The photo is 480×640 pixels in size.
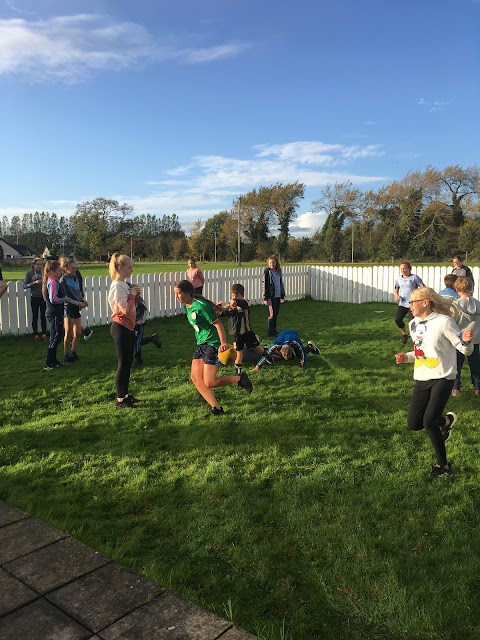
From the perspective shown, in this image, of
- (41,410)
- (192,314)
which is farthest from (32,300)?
(192,314)

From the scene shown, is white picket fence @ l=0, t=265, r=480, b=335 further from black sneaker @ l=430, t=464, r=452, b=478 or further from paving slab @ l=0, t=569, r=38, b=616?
black sneaker @ l=430, t=464, r=452, b=478

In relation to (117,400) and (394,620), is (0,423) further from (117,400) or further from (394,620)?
(394,620)

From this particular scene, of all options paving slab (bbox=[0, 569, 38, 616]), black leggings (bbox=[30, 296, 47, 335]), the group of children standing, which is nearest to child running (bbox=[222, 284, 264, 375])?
the group of children standing

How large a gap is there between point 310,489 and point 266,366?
14.0 feet

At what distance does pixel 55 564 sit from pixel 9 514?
33.1 inches

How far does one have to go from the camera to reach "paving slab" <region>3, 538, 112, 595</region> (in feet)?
8.75

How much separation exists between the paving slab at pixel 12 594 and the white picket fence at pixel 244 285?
9.50 meters

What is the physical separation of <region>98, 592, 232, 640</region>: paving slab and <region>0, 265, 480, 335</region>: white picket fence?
10097 mm

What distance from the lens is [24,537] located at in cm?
313

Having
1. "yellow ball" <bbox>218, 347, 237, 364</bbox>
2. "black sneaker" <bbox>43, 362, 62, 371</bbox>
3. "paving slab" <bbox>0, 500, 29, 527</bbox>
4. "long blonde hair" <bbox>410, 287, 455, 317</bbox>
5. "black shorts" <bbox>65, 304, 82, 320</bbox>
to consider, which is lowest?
"paving slab" <bbox>0, 500, 29, 527</bbox>

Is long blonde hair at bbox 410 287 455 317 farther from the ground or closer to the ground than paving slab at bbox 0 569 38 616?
farther from the ground

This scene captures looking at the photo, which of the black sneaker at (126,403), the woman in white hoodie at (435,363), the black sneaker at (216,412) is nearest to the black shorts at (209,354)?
the black sneaker at (216,412)

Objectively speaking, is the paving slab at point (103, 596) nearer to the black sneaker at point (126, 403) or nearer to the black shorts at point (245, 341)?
the black sneaker at point (126, 403)

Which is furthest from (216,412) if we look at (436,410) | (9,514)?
(9,514)
